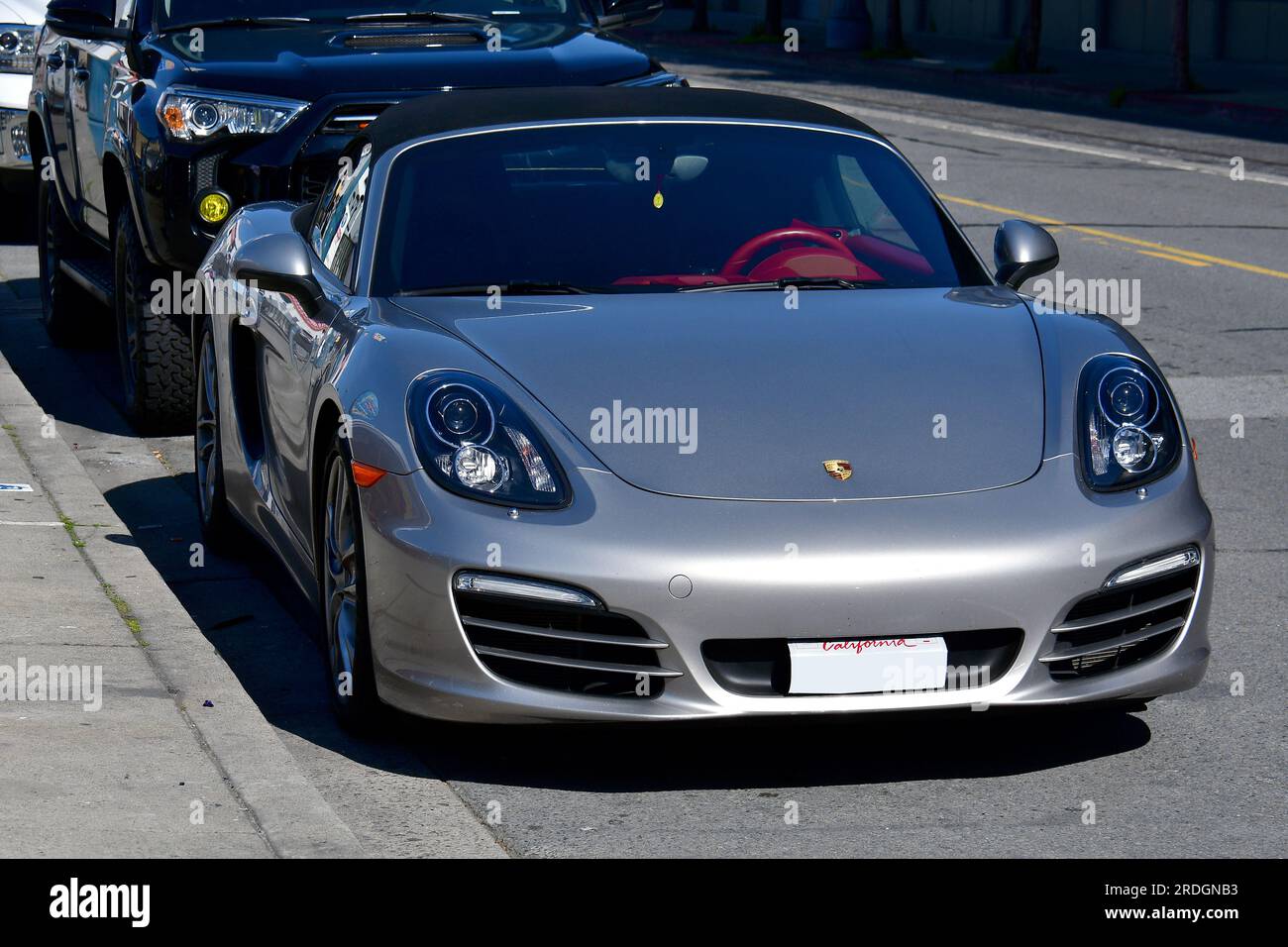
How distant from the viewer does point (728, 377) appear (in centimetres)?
504

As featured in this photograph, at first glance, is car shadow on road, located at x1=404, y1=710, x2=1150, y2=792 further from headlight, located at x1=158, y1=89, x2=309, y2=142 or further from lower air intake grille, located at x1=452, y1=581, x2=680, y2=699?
headlight, located at x1=158, y1=89, x2=309, y2=142

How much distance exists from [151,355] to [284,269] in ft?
10.6

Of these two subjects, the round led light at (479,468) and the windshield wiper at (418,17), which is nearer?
the round led light at (479,468)

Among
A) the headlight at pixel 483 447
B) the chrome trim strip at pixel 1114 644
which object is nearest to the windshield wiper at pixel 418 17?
the headlight at pixel 483 447

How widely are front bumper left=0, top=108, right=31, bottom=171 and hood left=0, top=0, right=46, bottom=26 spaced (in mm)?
1001

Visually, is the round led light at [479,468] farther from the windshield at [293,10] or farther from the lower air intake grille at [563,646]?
the windshield at [293,10]

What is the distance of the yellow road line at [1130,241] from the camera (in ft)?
45.3

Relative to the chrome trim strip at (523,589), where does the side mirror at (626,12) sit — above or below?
above

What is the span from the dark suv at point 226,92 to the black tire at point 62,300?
667 mm

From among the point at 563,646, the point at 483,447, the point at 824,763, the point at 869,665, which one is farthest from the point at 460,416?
the point at 824,763

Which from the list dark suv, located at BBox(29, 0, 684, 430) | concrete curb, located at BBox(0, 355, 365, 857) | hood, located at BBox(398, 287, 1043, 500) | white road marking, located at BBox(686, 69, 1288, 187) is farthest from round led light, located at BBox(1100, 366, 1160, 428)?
white road marking, located at BBox(686, 69, 1288, 187)
